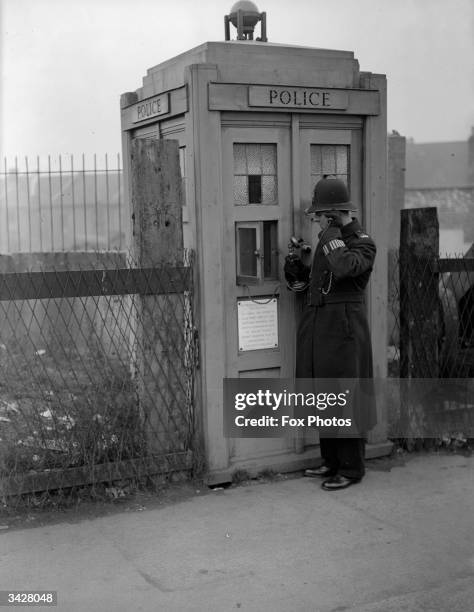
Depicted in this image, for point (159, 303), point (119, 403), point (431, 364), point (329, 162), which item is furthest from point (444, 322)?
point (119, 403)

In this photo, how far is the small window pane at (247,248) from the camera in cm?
539

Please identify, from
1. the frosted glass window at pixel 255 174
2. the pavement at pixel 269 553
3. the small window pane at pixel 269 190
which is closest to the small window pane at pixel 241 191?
the frosted glass window at pixel 255 174

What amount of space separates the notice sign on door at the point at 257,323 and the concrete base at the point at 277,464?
30.5 inches

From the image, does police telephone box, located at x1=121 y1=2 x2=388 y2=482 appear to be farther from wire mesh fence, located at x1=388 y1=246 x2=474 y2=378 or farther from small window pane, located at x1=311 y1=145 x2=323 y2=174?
wire mesh fence, located at x1=388 y1=246 x2=474 y2=378

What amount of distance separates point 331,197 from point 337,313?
2.45 ft

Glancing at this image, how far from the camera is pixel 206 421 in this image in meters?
5.32

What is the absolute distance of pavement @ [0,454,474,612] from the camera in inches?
149

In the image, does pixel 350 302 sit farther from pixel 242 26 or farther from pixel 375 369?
pixel 242 26

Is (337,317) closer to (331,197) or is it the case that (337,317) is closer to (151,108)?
(331,197)

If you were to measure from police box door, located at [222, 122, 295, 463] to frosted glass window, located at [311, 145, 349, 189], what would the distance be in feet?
0.74

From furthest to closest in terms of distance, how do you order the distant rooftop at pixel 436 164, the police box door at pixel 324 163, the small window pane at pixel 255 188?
the distant rooftop at pixel 436 164 < the police box door at pixel 324 163 < the small window pane at pixel 255 188

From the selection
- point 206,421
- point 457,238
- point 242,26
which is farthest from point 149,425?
point 457,238

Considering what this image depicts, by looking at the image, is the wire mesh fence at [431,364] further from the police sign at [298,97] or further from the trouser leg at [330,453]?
the police sign at [298,97]

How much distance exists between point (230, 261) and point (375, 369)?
54.8 inches
